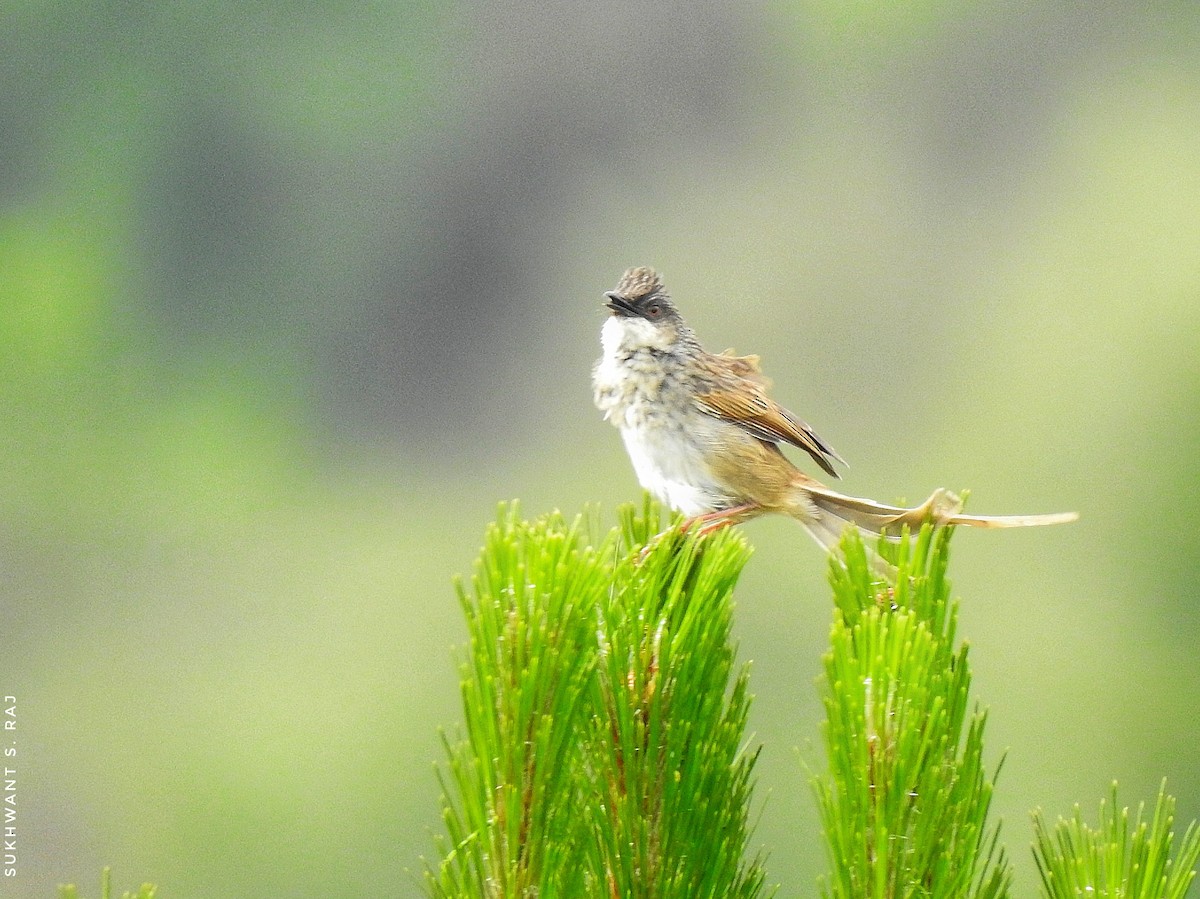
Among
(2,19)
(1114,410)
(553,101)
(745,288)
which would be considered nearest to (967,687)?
(745,288)

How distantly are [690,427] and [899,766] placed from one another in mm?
1156

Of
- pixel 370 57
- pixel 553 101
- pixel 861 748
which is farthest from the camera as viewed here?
pixel 370 57

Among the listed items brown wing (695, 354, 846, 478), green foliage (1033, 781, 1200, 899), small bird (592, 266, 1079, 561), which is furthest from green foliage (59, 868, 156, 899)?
brown wing (695, 354, 846, 478)

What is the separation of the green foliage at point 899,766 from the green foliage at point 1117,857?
0.19ft

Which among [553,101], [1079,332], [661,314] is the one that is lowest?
[661,314]

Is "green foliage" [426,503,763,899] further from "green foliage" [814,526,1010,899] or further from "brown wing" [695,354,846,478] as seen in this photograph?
"brown wing" [695,354,846,478]

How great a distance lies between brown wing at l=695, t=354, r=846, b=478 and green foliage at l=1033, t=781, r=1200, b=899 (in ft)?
3.65

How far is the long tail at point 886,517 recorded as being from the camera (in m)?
0.90

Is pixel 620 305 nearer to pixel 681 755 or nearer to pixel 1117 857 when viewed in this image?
pixel 681 755

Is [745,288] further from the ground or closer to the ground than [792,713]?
further from the ground

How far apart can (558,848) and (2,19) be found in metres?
7.74

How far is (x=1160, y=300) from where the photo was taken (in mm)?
6215

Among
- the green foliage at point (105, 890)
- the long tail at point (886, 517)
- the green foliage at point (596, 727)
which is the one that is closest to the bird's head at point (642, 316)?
the long tail at point (886, 517)

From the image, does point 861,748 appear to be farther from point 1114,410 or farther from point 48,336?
point 48,336
